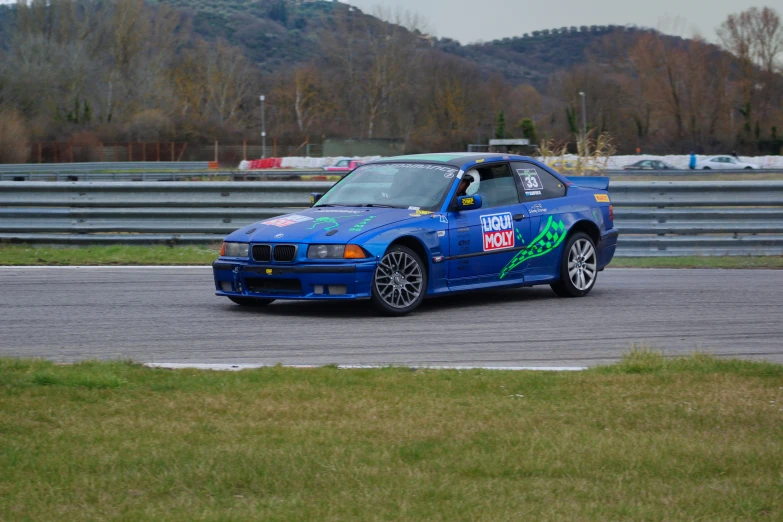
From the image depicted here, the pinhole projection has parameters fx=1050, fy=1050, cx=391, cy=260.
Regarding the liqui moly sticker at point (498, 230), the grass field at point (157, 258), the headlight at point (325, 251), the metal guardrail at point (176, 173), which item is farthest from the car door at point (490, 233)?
the metal guardrail at point (176, 173)

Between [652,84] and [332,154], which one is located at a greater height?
[652,84]

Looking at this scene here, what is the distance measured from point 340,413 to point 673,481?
1748 millimetres

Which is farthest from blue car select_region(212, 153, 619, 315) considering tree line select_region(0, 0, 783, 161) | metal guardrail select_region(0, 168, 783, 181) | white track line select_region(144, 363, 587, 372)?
tree line select_region(0, 0, 783, 161)

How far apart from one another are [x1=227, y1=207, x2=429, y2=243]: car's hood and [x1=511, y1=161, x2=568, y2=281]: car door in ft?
4.42

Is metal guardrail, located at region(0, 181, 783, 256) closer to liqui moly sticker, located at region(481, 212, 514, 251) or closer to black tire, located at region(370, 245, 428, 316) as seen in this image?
liqui moly sticker, located at region(481, 212, 514, 251)

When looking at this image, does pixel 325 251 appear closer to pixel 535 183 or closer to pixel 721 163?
pixel 535 183

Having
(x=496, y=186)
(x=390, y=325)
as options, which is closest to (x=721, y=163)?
(x=496, y=186)

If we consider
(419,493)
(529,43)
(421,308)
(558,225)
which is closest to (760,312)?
(558,225)

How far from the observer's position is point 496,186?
33.6ft

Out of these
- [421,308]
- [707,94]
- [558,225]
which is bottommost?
[421,308]

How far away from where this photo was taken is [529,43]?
635 feet

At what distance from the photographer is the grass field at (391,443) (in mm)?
3859

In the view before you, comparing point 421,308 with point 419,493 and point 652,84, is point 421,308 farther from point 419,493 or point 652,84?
point 652,84

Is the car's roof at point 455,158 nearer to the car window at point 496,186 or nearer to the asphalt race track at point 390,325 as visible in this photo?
the car window at point 496,186
